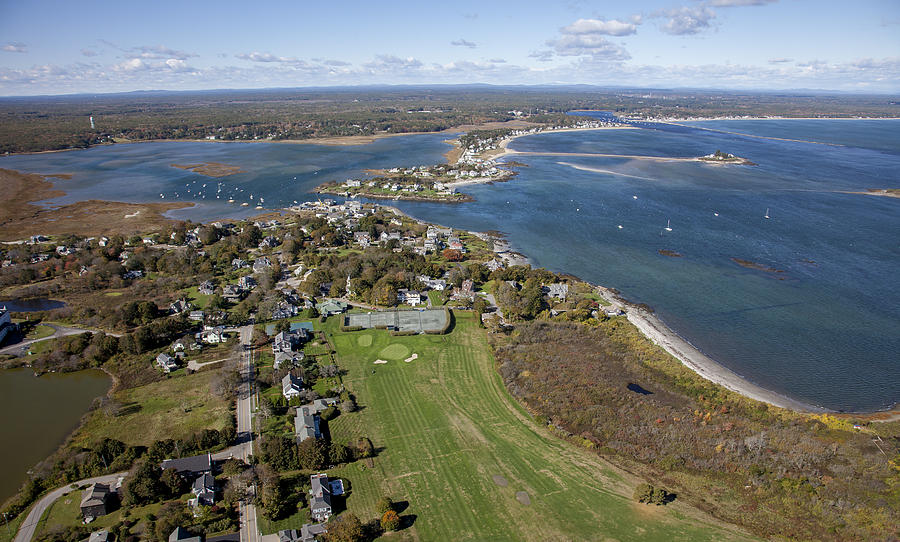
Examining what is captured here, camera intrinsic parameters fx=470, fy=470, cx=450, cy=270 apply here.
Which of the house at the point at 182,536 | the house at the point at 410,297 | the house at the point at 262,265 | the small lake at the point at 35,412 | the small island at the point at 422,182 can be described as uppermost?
the small island at the point at 422,182

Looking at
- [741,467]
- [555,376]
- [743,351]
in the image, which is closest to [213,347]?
[555,376]

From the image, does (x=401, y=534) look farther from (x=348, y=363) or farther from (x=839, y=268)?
(x=839, y=268)

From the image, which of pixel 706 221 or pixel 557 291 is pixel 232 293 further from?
pixel 706 221

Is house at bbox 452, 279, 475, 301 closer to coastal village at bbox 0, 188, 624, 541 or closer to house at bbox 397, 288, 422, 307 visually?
coastal village at bbox 0, 188, 624, 541

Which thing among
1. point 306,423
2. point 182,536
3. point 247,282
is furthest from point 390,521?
point 247,282

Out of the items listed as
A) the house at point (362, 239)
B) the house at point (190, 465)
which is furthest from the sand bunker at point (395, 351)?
the house at point (362, 239)

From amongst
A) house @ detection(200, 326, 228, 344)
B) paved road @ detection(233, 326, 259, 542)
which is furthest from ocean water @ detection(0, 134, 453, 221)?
paved road @ detection(233, 326, 259, 542)

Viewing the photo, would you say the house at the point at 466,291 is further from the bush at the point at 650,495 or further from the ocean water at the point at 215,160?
the ocean water at the point at 215,160
